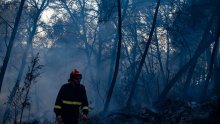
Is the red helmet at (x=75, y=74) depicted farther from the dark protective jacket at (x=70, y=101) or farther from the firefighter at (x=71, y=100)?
the dark protective jacket at (x=70, y=101)

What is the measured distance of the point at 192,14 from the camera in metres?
17.8

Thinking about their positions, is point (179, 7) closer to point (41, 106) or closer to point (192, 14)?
point (192, 14)

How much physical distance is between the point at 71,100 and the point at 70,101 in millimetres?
32

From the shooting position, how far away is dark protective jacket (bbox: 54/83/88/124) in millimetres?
7918

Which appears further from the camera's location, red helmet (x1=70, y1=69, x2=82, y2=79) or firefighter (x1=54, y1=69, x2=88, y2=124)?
firefighter (x1=54, y1=69, x2=88, y2=124)

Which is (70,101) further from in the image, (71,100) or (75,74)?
(75,74)

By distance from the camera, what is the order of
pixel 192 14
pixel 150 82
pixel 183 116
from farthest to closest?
pixel 150 82
pixel 192 14
pixel 183 116

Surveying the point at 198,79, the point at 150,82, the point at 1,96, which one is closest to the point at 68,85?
the point at 150,82

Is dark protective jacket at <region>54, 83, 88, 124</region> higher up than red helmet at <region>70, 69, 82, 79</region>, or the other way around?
red helmet at <region>70, 69, 82, 79</region>

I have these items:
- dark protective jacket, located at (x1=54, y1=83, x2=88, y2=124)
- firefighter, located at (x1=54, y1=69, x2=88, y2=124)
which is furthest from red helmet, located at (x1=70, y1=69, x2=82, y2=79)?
dark protective jacket, located at (x1=54, y1=83, x2=88, y2=124)

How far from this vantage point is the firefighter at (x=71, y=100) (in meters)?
7.88

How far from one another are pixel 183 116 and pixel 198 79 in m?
13.5

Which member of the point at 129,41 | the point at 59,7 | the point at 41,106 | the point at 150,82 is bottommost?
the point at 41,106

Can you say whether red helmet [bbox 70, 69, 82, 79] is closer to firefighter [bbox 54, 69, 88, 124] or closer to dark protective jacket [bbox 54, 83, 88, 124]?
firefighter [bbox 54, 69, 88, 124]
